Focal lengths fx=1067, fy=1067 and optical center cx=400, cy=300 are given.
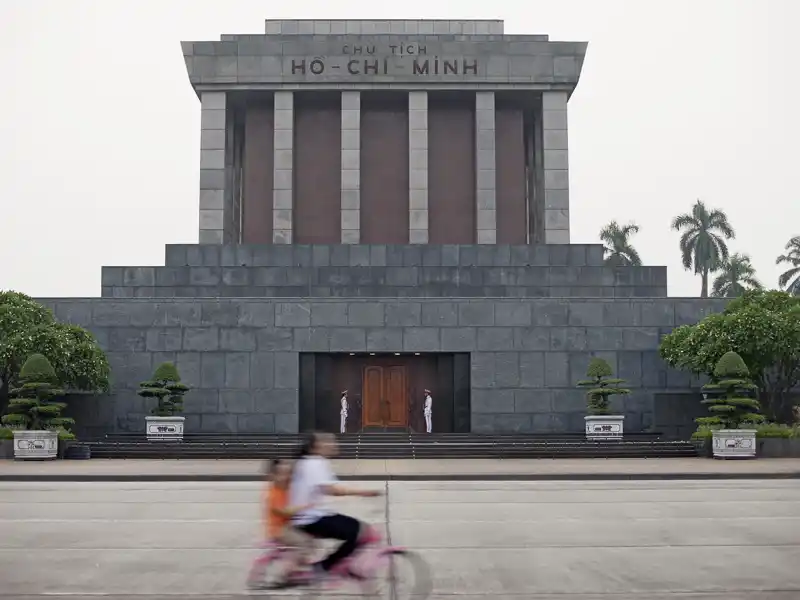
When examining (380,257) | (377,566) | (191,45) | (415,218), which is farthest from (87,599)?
(191,45)

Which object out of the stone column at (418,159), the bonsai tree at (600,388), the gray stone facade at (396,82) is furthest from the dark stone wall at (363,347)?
the stone column at (418,159)

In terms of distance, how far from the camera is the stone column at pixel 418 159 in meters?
51.2

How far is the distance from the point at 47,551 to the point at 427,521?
245 inches

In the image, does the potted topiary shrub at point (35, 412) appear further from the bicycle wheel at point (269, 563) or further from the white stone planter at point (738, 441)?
the bicycle wheel at point (269, 563)

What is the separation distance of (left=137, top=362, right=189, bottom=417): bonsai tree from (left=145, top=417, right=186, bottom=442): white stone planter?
294 mm

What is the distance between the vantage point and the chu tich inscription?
5131 centimetres

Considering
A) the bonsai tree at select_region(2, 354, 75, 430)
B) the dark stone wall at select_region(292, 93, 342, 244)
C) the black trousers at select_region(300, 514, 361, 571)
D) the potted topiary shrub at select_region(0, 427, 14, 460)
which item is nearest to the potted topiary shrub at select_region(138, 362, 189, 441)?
the bonsai tree at select_region(2, 354, 75, 430)

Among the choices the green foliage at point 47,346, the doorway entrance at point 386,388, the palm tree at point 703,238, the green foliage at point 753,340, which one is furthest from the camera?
the palm tree at point 703,238

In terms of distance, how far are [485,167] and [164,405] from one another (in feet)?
69.5

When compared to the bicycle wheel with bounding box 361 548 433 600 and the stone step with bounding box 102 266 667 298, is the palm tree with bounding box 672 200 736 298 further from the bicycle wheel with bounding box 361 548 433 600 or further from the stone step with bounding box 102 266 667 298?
the bicycle wheel with bounding box 361 548 433 600

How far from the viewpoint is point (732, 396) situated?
34.9 meters

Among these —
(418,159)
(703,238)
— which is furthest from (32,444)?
(703,238)

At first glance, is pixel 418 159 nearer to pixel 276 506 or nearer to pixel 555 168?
pixel 555 168

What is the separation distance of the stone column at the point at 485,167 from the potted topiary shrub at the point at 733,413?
17.4 metres
